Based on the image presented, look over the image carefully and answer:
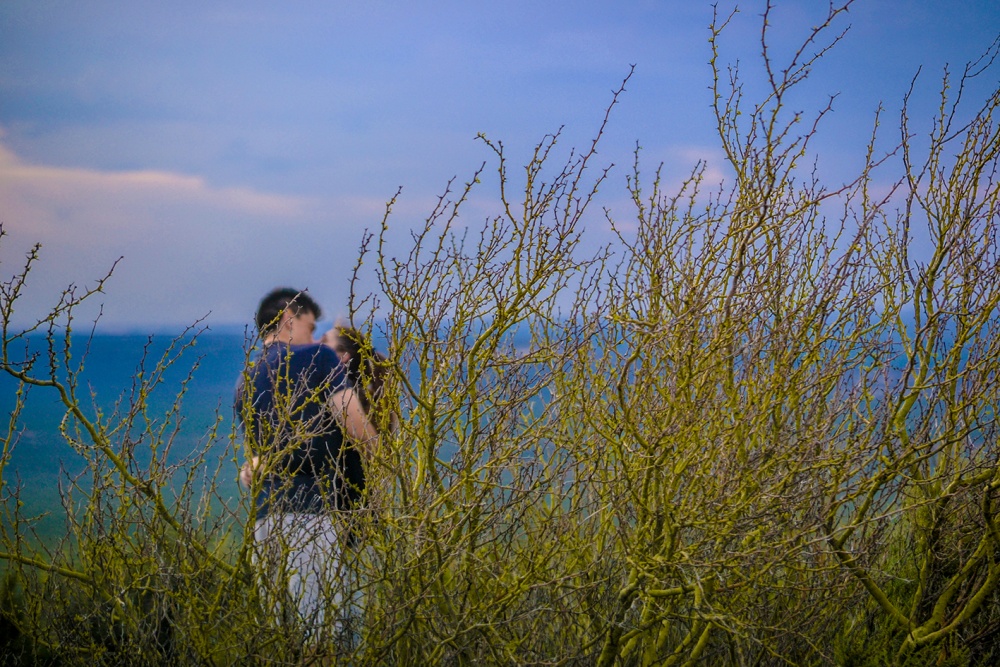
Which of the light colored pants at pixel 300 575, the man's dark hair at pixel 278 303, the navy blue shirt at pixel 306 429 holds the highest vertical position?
the man's dark hair at pixel 278 303

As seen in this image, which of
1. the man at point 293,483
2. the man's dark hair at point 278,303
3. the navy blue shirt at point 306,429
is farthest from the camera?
the man's dark hair at point 278,303

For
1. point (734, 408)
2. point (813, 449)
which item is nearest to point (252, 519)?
point (734, 408)

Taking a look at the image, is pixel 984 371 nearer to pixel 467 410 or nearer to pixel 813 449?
pixel 813 449

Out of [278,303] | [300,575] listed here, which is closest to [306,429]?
[300,575]

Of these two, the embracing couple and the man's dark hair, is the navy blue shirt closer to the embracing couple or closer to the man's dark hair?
the embracing couple

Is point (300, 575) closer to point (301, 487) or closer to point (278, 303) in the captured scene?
point (301, 487)

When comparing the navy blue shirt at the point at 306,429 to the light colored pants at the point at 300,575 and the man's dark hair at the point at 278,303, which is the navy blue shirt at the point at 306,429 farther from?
the man's dark hair at the point at 278,303

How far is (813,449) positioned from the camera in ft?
8.62

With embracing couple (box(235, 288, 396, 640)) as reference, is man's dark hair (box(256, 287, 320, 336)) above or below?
above

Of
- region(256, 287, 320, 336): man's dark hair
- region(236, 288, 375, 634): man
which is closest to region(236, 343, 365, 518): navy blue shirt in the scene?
region(236, 288, 375, 634): man

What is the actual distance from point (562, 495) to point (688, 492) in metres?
0.46

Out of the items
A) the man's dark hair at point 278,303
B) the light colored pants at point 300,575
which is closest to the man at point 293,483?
the light colored pants at point 300,575

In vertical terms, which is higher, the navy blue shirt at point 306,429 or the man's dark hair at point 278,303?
the man's dark hair at point 278,303

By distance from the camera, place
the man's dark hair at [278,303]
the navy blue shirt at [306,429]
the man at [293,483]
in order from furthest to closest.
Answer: the man's dark hair at [278,303] → the navy blue shirt at [306,429] → the man at [293,483]
